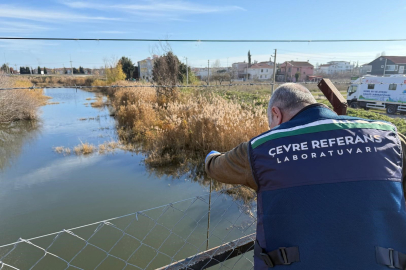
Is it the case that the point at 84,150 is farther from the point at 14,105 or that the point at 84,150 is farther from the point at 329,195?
the point at 14,105

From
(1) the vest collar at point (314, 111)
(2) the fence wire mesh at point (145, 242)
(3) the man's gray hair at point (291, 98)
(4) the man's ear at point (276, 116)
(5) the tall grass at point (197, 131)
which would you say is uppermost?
(3) the man's gray hair at point (291, 98)

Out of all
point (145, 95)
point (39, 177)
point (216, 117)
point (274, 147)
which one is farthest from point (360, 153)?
point (145, 95)

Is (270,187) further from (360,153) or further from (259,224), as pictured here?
(360,153)

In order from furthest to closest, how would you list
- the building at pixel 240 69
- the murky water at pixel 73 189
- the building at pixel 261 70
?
the building at pixel 240 69
the building at pixel 261 70
the murky water at pixel 73 189

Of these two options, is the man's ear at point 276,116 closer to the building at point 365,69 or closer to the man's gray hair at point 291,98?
the man's gray hair at point 291,98

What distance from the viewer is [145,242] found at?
3992mm

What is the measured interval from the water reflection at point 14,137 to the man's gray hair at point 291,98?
332 inches

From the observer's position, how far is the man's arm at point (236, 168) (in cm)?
122

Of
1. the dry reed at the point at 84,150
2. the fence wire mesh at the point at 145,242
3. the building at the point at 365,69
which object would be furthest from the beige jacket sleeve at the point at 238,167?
the building at the point at 365,69

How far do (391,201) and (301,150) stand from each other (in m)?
0.39

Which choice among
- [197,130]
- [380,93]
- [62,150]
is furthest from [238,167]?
[380,93]

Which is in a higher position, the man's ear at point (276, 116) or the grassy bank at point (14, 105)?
the man's ear at point (276, 116)

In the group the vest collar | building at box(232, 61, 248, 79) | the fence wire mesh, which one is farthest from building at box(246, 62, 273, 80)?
the vest collar

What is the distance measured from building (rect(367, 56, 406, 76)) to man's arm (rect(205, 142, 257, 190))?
36800mm
